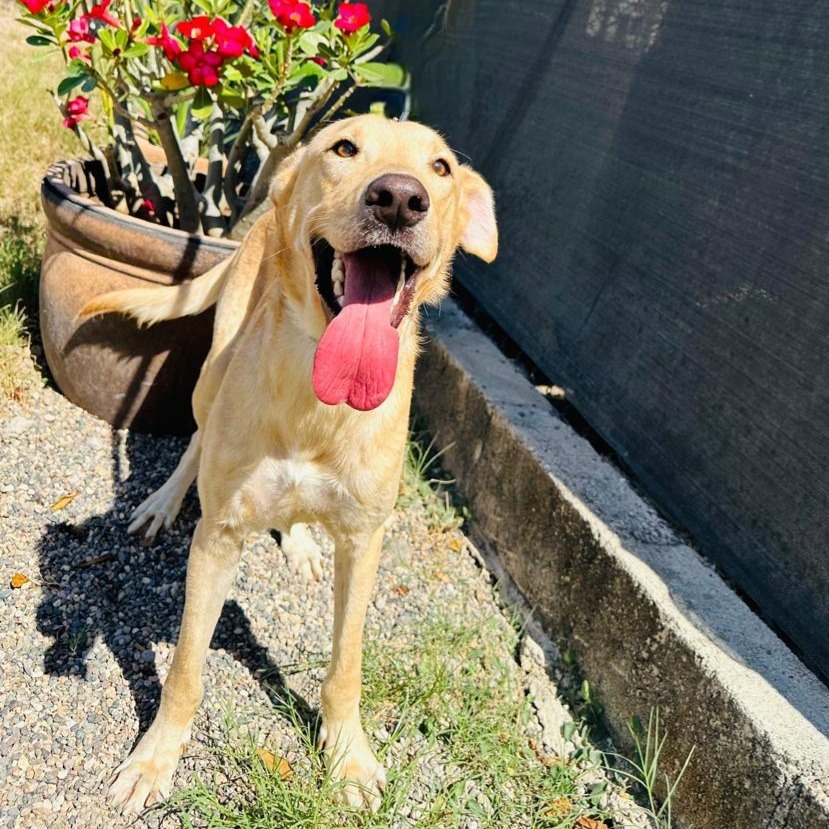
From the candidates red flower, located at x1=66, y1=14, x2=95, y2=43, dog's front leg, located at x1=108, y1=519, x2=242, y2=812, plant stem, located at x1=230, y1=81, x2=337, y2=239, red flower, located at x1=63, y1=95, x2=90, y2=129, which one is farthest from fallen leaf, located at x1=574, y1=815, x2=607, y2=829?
red flower, located at x1=63, y1=95, x2=90, y2=129

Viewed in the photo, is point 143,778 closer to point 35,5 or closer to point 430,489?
point 430,489

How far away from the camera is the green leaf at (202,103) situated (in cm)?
288

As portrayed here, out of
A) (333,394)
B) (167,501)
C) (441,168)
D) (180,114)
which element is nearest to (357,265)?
(333,394)

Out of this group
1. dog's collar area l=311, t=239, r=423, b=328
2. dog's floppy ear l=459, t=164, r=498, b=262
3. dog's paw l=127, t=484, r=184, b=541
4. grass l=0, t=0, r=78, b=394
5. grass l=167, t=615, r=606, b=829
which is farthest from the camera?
grass l=0, t=0, r=78, b=394

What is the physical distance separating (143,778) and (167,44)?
238 cm

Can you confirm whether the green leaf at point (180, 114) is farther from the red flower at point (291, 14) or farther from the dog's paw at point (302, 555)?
the dog's paw at point (302, 555)

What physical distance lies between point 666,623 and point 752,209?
137 cm

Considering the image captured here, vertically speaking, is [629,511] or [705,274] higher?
[705,274]

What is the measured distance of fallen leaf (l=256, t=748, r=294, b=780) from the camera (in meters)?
2.19

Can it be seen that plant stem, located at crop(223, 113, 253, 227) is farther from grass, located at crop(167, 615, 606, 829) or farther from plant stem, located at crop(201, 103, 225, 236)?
grass, located at crop(167, 615, 606, 829)

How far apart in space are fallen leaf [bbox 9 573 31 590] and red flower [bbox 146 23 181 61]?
1869mm

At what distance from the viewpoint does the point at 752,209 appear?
2635 millimetres

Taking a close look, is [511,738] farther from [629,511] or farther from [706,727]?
[629,511]

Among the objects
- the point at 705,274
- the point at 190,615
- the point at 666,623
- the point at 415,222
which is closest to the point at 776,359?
the point at 705,274
